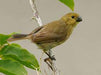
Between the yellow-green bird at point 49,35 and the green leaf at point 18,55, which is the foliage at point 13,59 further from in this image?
the yellow-green bird at point 49,35

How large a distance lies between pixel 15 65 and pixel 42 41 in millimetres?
529

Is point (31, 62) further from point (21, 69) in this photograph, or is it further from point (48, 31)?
point (48, 31)

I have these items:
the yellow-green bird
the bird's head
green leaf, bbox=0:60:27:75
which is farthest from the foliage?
the bird's head

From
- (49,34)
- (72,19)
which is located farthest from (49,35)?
(72,19)

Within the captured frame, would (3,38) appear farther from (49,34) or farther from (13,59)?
(49,34)

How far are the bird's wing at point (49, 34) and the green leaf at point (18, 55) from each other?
0.43 meters

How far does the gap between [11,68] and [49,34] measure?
23.2 inches

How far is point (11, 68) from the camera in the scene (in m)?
0.69

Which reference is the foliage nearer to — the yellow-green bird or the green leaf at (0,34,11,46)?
the green leaf at (0,34,11,46)

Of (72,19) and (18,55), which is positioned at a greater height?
(18,55)

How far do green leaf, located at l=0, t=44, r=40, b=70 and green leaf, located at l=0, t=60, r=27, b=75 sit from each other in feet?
0.08

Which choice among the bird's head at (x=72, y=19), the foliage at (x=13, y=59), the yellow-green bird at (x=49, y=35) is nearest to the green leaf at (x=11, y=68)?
the foliage at (x=13, y=59)

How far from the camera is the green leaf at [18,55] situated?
727mm

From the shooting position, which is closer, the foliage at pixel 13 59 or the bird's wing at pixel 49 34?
the foliage at pixel 13 59
